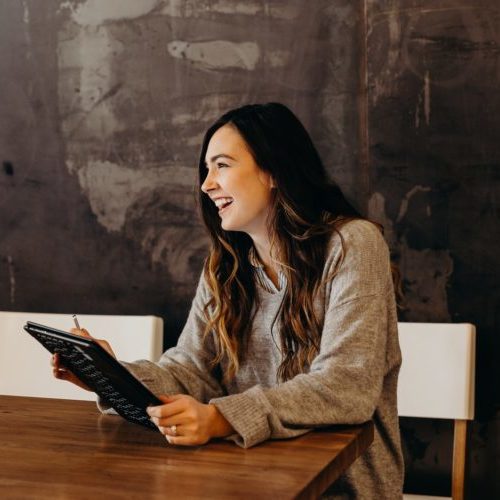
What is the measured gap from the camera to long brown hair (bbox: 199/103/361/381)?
1710 mm

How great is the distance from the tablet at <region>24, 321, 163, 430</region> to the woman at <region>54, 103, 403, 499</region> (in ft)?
0.17

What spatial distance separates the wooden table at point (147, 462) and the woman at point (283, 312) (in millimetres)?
53

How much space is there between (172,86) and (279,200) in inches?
41.1

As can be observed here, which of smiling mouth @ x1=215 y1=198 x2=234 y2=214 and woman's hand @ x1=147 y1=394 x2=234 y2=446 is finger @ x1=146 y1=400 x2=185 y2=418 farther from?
smiling mouth @ x1=215 y1=198 x2=234 y2=214

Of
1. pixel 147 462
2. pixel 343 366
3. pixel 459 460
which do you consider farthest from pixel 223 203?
pixel 459 460

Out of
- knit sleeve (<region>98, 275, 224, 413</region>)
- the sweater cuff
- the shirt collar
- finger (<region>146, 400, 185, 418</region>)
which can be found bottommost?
knit sleeve (<region>98, 275, 224, 413</region>)

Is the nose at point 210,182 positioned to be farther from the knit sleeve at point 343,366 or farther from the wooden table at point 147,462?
the wooden table at point 147,462

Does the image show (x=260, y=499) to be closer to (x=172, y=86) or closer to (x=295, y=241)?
(x=295, y=241)

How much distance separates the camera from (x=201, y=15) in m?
2.66

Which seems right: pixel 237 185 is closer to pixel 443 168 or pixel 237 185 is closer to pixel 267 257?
pixel 267 257

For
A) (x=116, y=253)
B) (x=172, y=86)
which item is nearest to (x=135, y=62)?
(x=172, y=86)

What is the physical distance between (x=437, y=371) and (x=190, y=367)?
0.82m

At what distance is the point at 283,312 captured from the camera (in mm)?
1724

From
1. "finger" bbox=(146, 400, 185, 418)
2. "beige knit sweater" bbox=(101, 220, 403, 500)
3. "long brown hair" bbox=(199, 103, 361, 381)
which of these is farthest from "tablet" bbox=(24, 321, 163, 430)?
"long brown hair" bbox=(199, 103, 361, 381)
